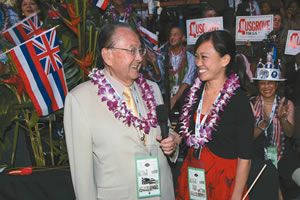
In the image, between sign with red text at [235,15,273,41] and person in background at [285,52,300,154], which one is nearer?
person in background at [285,52,300,154]

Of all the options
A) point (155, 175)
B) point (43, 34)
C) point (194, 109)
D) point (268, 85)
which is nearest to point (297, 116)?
point (268, 85)

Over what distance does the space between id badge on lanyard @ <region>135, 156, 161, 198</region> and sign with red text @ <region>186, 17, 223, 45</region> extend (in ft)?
12.3

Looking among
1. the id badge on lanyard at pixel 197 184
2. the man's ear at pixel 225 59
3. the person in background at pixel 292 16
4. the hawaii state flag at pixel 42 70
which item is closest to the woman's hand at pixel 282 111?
the man's ear at pixel 225 59

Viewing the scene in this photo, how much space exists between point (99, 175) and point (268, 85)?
247 cm

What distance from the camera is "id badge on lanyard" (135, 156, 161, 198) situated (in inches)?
74.1

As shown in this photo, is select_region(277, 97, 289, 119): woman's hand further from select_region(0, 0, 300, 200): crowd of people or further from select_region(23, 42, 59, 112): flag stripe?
select_region(23, 42, 59, 112): flag stripe

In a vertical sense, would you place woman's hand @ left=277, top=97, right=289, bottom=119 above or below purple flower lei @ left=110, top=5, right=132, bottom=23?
below

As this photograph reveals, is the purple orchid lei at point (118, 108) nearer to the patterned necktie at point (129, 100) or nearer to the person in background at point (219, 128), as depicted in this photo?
the patterned necktie at point (129, 100)

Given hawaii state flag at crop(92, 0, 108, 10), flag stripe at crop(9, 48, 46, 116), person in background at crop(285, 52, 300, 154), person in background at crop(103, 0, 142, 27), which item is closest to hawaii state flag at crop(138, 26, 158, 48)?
person in background at crop(103, 0, 142, 27)

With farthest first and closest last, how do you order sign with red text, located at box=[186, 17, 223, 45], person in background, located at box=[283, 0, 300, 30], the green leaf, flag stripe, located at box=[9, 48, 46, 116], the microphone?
person in background, located at box=[283, 0, 300, 30] < sign with red text, located at box=[186, 17, 223, 45] < the green leaf < flag stripe, located at box=[9, 48, 46, 116] < the microphone

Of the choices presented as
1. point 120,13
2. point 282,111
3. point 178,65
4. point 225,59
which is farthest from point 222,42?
point 178,65

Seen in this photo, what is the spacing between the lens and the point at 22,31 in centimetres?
385

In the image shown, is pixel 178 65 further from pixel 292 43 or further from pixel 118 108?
pixel 118 108

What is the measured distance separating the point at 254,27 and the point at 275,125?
239 cm
